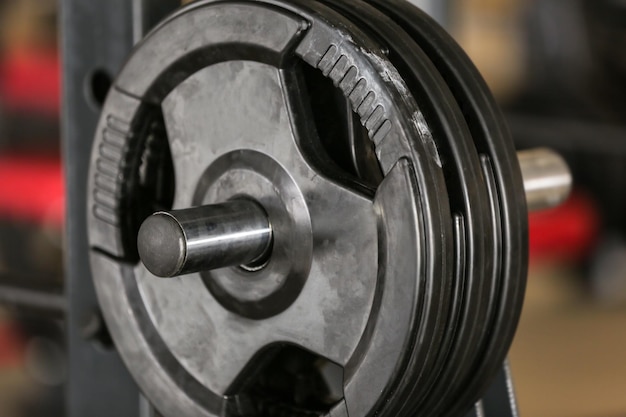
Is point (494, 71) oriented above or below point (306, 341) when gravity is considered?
above

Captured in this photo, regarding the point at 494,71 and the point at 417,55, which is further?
the point at 494,71

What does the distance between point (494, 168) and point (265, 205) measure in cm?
14

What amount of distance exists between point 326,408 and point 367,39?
240mm

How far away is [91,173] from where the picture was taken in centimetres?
67

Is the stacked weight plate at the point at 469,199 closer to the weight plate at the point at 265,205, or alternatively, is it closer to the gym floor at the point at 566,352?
the weight plate at the point at 265,205

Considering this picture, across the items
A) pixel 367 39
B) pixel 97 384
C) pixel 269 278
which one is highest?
pixel 367 39

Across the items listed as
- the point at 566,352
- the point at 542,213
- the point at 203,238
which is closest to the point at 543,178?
the point at 203,238

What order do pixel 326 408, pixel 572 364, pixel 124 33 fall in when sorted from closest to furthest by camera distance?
pixel 326 408
pixel 124 33
pixel 572 364

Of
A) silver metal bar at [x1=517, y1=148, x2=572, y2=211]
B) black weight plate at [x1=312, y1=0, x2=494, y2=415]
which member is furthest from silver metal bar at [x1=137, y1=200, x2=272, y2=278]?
silver metal bar at [x1=517, y1=148, x2=572, y2=211]

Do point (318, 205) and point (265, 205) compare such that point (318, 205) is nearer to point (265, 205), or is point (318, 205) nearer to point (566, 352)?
point (265, 205)

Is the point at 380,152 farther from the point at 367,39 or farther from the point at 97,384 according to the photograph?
the point at 97,384

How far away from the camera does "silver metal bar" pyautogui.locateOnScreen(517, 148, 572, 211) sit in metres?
0.71

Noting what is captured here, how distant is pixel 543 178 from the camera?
0.72m

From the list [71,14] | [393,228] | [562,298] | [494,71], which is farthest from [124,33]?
[494,71]
